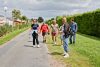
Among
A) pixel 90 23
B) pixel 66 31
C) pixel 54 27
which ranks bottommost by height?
pixel 90 23

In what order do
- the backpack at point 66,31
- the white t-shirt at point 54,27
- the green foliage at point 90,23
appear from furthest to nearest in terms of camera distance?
1. the green foliage at point 90,23
2. the white t-shirt at point 54,27
3. the backpack at point 66,31

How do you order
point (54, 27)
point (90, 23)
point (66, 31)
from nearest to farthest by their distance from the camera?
1. point (66, 31)
2. point (54, 27)
3. point (90, 23)

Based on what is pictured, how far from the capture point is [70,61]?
1376 centimetres

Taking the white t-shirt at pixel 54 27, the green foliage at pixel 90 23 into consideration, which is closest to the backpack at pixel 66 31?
the white t-shirt at pixel 54 27

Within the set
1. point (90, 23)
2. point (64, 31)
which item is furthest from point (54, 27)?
point (90, 23)

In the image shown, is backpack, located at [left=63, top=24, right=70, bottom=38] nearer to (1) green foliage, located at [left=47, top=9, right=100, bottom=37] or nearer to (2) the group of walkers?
(2) the group of walkers

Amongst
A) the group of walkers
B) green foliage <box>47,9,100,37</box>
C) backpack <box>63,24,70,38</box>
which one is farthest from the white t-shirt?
green foliage <box>47,9,100,37</box>

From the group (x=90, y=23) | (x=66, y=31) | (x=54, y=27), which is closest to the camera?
(x=66, y=31)

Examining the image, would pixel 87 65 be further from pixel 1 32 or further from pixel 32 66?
pixel 1 32

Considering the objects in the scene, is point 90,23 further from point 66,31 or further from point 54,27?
point 66,31

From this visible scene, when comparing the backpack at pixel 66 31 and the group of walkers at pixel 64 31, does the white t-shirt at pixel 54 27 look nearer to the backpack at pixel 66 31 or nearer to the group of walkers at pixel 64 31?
the group of walkers at pixel 64 31

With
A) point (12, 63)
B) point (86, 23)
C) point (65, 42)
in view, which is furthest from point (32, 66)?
point (86, 23)

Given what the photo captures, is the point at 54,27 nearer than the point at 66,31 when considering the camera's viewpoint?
No

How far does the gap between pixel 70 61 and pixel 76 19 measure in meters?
34.5
